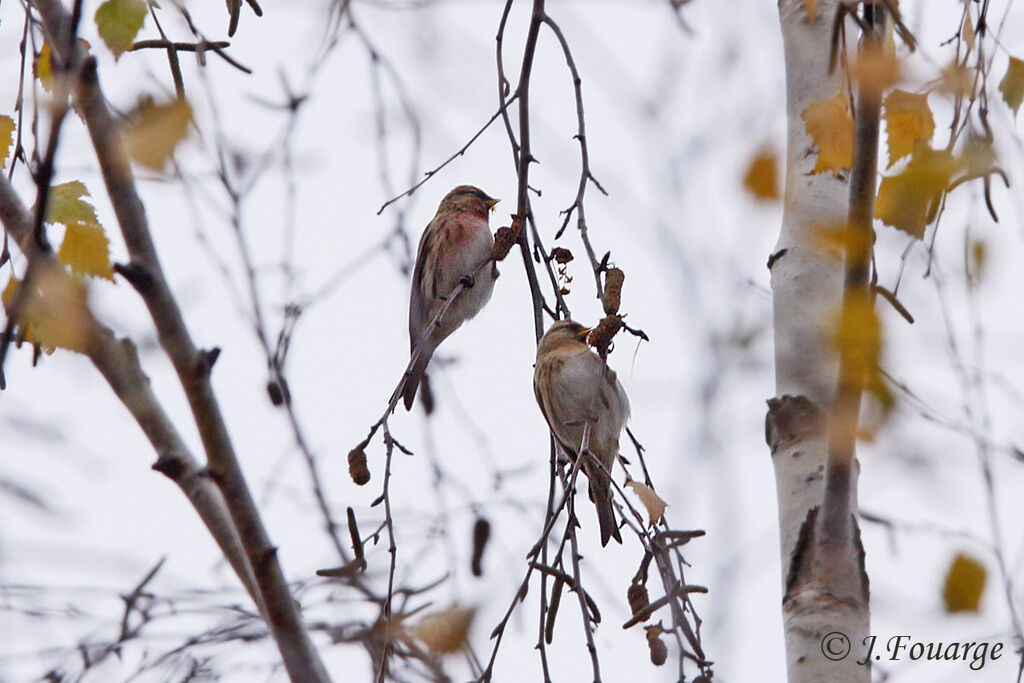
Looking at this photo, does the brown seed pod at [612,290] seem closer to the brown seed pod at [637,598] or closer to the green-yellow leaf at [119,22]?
the brown seed pod at [637,598]

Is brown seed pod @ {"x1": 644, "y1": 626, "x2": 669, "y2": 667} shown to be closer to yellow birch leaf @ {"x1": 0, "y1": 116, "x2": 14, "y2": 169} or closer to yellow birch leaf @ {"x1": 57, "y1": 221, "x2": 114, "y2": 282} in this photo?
yellow birch leaf @ {"x1": 57, "y1": 221, "x2": 114, "y2": 282}

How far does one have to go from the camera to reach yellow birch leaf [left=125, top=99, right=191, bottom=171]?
1.67 meters

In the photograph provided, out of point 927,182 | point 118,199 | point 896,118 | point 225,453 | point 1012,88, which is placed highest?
point 1012,88

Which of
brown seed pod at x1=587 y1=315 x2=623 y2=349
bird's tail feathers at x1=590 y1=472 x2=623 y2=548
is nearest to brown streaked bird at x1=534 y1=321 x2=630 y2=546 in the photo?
bird's tail feathers at x1=590 y1=472 x2=623 y2=548

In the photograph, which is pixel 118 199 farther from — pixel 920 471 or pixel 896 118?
pixel 896 118

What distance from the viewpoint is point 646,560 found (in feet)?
6.77

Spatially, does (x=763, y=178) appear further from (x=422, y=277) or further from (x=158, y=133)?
(x=422, y=277)

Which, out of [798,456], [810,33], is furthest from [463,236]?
[798,456]

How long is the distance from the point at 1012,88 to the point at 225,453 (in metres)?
1.96

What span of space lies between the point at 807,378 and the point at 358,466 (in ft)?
3.66

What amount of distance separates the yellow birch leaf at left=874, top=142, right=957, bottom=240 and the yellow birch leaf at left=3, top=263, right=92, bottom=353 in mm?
1185

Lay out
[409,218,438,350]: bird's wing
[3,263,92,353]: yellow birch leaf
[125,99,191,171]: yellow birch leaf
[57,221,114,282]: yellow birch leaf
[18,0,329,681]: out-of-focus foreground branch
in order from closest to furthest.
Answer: [18,0,329,681]: out-of-focus foreground branch → [3,263,92,353]: yellow birch leaf → [125,99,191,171]: yellow birch leaf → [57,221,114,282]: yellow birch leaf → [409,218,438,350]: bird's wing

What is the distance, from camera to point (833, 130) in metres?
2.33

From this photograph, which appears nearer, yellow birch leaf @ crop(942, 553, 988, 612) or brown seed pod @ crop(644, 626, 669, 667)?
yellow birch leaf @ crop(942, 553, 988, 612)
